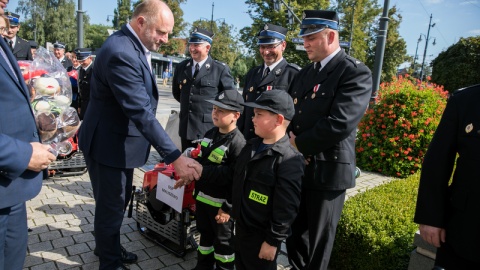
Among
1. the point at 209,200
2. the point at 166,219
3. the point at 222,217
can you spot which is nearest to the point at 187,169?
the point at 209,200

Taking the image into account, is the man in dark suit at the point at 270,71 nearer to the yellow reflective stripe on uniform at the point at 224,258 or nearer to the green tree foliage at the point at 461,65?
the yellow reflective stripe on uniform at the point at 224,258

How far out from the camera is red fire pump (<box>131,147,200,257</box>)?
3.27 meters

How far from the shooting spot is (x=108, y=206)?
2.81 metres

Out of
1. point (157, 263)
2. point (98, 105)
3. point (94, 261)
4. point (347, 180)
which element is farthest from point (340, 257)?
point (98, 105)

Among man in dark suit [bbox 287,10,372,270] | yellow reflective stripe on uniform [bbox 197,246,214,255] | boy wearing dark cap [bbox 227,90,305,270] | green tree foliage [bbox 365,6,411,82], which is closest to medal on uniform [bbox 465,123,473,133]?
man in dark suit [bbox 287,10,372,270]

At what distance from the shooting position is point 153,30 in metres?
2.73

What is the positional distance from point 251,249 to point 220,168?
687 millimetres

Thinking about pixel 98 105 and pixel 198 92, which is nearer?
pixel 98 105

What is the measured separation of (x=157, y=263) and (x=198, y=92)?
242 cm

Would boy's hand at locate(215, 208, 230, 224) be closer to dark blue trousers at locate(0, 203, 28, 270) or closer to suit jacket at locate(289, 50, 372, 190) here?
suit jacket at locate(289, 50, 372, 190)

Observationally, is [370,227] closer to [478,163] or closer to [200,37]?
[478,163]

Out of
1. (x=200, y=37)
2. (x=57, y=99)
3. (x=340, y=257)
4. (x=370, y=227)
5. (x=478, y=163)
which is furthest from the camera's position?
(x=200, y=37)

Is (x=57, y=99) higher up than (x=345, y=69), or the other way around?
(x=345, y=69)

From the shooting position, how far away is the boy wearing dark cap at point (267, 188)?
84.8 inches
